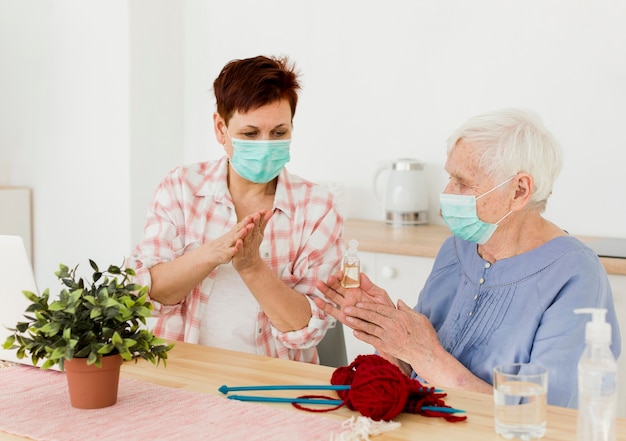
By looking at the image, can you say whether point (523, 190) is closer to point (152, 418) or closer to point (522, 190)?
point (522, 190)

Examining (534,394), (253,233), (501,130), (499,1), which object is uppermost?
(499,1)

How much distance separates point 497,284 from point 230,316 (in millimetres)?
676

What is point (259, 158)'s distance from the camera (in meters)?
2.19

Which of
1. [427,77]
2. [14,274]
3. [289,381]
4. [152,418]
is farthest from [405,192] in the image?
[152,418]

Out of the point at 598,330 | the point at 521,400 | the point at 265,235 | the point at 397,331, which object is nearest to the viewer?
the point at 598,330

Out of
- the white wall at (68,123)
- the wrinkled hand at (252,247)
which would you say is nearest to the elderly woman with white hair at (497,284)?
the wrinkled hand at (252,247)

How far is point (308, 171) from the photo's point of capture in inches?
150

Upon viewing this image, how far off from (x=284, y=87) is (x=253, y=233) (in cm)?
41

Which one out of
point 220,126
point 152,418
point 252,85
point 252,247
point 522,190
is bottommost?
point 152,418

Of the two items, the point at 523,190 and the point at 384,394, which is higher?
the point at 523,190

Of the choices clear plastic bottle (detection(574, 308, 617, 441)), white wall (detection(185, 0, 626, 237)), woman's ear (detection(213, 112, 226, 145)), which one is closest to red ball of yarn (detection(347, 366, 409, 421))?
clear plastic bottle (detection(574, 308, 617, 441))

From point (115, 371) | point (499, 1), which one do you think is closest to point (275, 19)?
point (499, 1)

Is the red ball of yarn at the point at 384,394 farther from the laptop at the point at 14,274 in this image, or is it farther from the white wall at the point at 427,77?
the white wall at the point at 427,77

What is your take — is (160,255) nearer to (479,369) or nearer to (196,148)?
(479,369)
